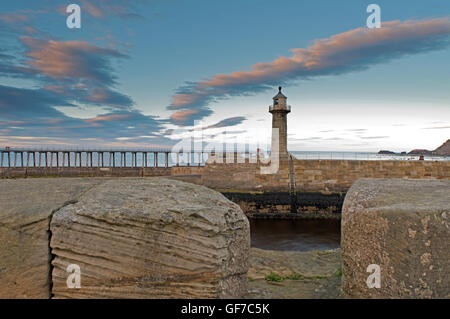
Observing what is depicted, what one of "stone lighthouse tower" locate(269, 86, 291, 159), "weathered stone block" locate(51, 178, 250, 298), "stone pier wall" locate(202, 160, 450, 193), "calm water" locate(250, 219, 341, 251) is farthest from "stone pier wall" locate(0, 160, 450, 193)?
"weathered stone block" locate(51, 178, 250, 298)

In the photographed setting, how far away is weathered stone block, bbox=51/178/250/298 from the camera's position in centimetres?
213

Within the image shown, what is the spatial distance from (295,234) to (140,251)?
56.9ft

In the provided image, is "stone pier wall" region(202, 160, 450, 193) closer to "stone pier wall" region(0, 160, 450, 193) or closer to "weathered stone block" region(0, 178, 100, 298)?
"stone pier wall" region(0, 160, 450, 193)

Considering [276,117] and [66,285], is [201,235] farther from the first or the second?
[276,117]

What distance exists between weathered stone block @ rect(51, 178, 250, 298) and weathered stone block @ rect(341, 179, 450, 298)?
3.39ft

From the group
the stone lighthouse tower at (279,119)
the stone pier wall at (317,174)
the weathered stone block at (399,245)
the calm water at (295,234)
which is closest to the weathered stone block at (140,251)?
the weathered stone block at (399,245)

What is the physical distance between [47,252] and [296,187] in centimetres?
2471

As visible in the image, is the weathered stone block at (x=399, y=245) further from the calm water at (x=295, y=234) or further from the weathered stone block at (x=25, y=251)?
the calm water at (x=295, y=234)

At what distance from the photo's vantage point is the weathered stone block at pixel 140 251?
83.9 inches

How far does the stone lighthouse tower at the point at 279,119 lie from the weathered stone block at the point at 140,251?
28532 mm

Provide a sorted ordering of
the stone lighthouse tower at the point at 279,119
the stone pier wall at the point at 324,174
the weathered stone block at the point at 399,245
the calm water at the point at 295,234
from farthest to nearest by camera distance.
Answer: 1. the stone lighthouse tower at the point at 279,119
2. the stone pier wall at the point at 324,174
3. the calm water at the point at 295,234
4. the weathered stone block at the point at 399,245

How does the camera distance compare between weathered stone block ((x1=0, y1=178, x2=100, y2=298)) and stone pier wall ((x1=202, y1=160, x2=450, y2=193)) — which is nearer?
weathered stone block ((x1=0, y1=178, x2=100, y2=298))
